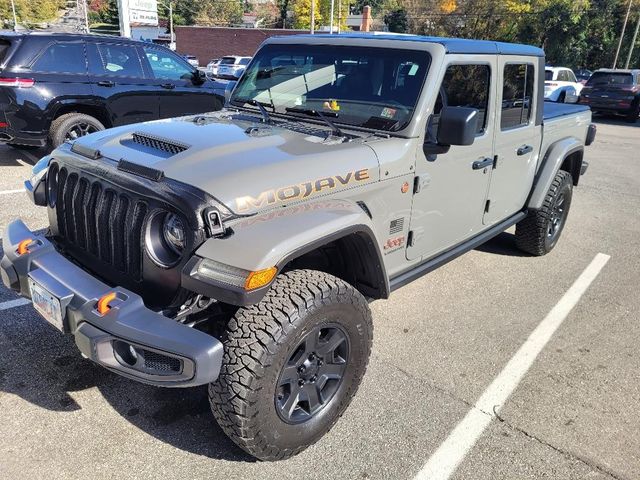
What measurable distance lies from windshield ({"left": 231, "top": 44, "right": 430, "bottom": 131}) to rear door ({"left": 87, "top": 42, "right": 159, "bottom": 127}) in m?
4.74

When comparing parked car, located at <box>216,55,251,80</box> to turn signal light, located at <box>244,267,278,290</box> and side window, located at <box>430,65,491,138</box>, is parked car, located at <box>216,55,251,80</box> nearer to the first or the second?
side window, located at <box>430,65,491,138</box>

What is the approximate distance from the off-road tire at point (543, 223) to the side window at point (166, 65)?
5932 mm

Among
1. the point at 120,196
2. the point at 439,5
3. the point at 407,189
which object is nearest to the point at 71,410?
the point at 120,196

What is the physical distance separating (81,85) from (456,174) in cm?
601

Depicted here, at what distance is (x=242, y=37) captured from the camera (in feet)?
155

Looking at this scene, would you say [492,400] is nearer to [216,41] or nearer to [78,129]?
[78,129]

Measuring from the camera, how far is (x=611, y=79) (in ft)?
59.0

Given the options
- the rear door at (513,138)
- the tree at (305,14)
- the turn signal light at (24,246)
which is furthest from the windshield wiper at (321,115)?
the tree at (305,14)

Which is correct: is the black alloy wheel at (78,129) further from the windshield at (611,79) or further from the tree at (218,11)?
the tree at (218,11)

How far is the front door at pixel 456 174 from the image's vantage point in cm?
325

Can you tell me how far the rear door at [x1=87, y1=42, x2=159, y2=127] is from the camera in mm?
7570

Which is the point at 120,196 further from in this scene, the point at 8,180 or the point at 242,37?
the point at 242,37

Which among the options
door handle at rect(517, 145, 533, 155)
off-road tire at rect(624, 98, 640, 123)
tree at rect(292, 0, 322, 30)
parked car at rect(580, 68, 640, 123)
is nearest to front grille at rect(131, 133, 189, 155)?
door handle at rect(517, 145, 533, 155)

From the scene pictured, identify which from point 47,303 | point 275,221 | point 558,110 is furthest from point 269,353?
point 558,110
